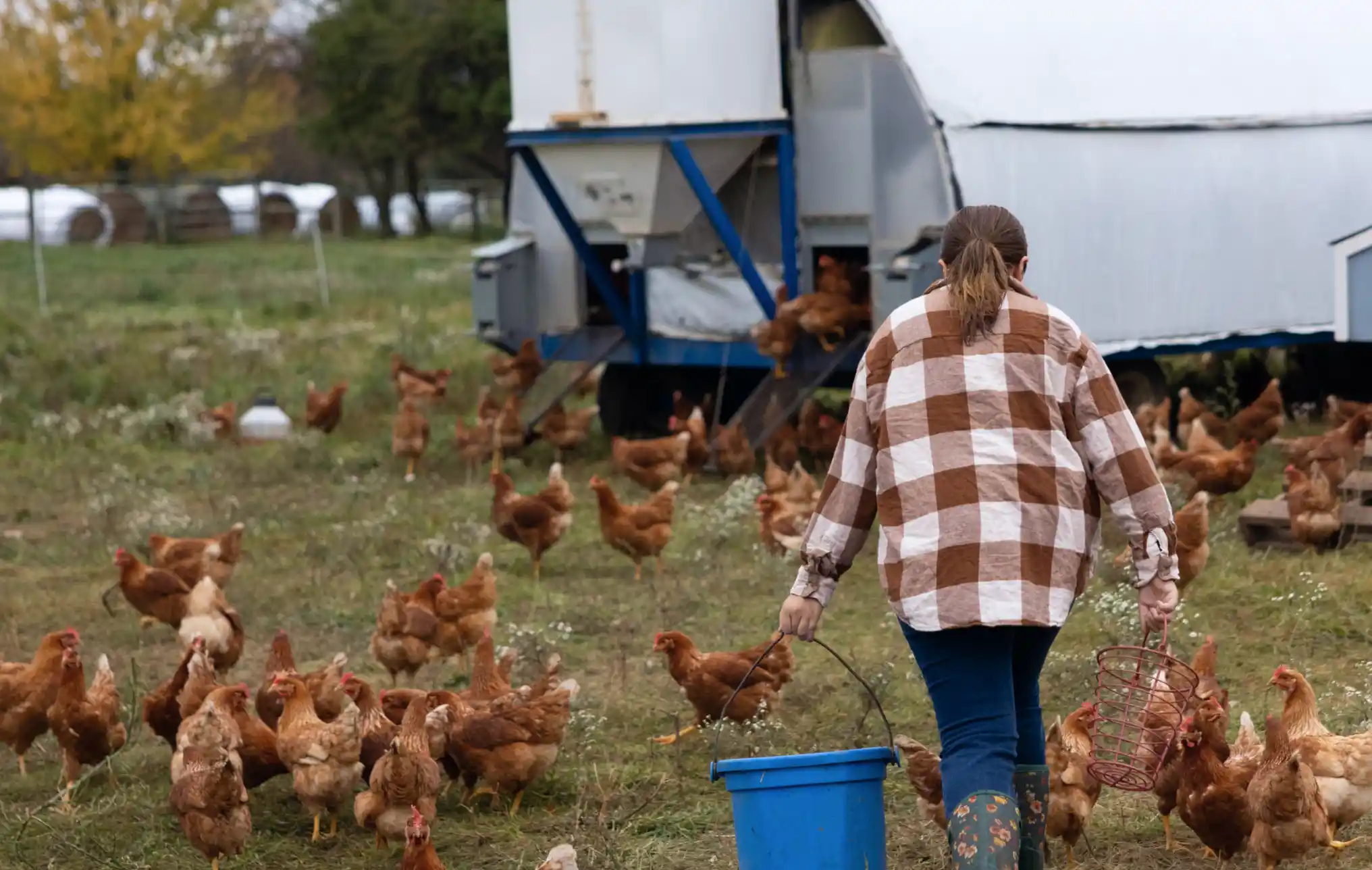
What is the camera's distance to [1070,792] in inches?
198

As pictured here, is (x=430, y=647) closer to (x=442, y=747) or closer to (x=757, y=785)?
(x=442, y=747)

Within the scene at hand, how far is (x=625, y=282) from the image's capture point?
14570 mm

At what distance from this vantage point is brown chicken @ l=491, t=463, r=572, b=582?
9.68m

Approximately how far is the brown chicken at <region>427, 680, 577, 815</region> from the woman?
2.15 meters

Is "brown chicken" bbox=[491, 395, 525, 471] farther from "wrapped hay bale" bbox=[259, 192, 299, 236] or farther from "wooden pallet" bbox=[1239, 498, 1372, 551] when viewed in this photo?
"wrapped hay bale" bbox=[259, 192, 299, 236]

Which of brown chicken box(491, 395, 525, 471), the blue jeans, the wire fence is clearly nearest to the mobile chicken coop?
brown chicken box(491, 395, 525, 471)

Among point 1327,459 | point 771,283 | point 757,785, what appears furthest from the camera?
point 771,283

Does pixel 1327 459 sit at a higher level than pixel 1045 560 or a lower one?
lower

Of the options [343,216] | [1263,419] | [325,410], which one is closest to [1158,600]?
[1263,419]

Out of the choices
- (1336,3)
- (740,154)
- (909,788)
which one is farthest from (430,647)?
(1336,3)

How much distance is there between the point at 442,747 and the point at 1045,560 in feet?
8.96

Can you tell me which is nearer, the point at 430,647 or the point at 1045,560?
the point at 1045,560

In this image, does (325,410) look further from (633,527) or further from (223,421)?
(633,527)

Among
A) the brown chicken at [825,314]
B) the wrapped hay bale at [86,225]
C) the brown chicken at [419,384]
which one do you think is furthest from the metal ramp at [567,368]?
the wrapped hay bale at [86,225]
